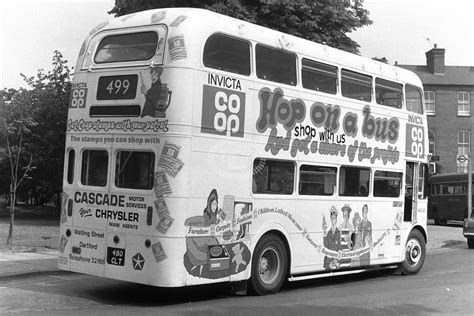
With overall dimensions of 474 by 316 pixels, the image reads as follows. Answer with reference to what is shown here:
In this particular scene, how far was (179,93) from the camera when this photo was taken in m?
8.20

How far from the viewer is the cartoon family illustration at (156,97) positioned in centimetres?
821

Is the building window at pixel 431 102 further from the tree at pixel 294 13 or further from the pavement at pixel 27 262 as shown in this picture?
the pavement at pixel 27 262

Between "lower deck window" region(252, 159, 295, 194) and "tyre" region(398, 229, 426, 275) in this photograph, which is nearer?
"lower deck window" region(252, 159, 295, 194)

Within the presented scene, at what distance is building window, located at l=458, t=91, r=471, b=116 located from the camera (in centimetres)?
5353

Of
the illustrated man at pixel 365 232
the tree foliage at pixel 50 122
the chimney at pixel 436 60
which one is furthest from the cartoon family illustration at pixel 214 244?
the chimney at pixel 436 60

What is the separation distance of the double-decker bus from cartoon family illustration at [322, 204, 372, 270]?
22000mm

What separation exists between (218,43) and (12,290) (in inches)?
205

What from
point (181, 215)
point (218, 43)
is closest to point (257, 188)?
point (181, 215)

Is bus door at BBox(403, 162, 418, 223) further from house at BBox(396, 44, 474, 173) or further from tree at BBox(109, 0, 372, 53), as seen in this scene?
house at BBox(396, 44, 474, 173)

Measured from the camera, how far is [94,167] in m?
9.00

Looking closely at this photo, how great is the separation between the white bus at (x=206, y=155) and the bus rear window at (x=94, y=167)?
2 cm

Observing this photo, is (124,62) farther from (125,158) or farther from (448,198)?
(448,198)

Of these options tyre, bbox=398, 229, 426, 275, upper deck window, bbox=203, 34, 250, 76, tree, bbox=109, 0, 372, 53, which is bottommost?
tyre, bbox=398, 229, 426, 275

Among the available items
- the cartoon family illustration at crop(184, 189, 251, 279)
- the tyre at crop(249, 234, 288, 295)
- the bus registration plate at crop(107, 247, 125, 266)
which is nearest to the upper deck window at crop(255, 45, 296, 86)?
the cartoon family illustration at crop(184, 189, 251, 279)
